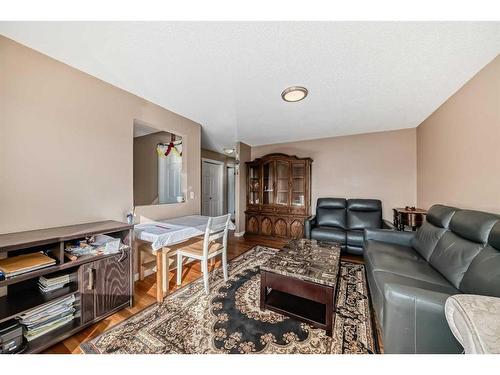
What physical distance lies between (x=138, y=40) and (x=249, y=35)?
2.74 feet

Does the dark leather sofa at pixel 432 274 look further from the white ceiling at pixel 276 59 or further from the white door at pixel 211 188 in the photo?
the white door at pixel 211 188

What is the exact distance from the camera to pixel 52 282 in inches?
51.9

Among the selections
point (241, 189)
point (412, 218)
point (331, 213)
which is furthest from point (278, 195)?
point (412, 218)

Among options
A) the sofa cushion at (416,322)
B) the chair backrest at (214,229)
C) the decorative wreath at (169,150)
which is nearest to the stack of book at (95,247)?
the chair backrest at (214,229)

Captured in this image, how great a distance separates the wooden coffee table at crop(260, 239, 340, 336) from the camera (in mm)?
1383

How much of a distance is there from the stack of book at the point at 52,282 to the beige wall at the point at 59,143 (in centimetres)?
46

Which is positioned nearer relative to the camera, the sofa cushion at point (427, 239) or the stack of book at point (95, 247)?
the stack of book at point (95, 247)

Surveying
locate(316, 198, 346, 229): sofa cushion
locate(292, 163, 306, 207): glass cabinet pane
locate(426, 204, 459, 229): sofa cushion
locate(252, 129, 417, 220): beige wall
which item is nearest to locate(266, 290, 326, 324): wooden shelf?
locate(426, 204, 459, 229): sofa cushion

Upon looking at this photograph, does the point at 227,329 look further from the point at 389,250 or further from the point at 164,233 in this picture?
the point at 389,250

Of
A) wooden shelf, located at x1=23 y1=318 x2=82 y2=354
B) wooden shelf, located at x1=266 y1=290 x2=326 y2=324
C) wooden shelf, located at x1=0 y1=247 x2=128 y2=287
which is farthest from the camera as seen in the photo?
wooden shelf, located at x1=266 y1=290 x2=326 y2=324

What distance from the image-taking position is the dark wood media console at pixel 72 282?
1.16m

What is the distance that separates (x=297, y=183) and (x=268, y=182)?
660 millimetres

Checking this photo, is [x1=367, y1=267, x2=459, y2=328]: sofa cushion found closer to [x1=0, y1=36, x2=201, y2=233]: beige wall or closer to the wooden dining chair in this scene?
the wooden dining chair
